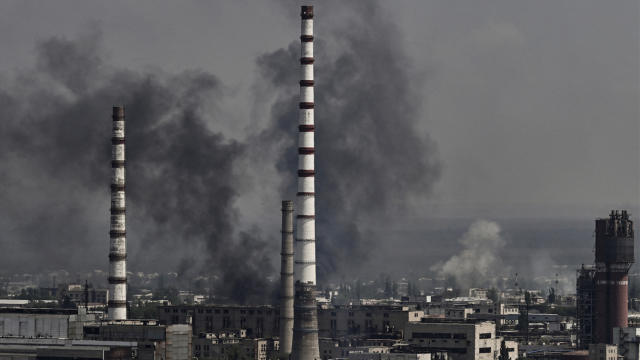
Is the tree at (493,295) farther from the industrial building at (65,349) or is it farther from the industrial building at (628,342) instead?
the industrial building at (65,349)

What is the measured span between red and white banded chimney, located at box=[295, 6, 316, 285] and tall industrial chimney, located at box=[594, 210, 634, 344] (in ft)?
51.8

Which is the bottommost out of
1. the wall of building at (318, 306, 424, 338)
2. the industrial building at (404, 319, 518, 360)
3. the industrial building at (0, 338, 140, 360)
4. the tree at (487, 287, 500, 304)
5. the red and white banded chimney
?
the industrial building at (0, 338, 140, 360)

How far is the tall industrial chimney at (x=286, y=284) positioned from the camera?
101 metres

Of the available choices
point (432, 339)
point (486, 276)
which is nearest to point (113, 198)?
point (432, 339)

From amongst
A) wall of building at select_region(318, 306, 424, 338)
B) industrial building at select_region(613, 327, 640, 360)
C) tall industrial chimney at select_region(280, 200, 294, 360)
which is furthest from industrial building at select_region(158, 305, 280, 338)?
industrial building at select_region(613, 327, 640, 360)

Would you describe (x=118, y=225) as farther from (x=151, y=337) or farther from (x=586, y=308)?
(x=586, y=308)

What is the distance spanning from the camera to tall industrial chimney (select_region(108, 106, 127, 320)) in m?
97.5

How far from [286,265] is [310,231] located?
2350 millimetres

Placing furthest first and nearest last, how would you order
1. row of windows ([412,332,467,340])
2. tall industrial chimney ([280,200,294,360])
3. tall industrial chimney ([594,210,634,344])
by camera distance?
tall industrial chimney ([594,210,634,344]) < tall industrial chimney ([280,200,294,360]) < row of windows ([412,332,467,340])

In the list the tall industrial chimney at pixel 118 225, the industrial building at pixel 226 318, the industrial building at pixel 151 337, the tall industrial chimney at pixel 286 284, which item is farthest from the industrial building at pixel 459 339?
the industrial building at pixel 151 337

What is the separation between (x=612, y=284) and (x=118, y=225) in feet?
89.0

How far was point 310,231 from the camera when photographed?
335ft

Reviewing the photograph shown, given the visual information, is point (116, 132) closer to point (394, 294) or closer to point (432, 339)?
point (432, 339)

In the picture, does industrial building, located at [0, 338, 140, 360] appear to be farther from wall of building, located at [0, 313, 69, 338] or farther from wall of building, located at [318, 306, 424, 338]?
wall of building, located at [318, 306, 424, 338]
